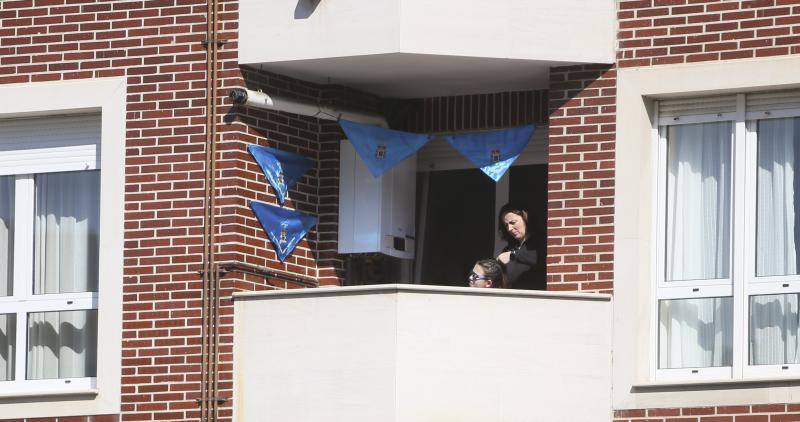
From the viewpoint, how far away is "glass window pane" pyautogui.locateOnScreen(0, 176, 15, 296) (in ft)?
78.7

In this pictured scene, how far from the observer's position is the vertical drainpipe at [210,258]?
22.8m

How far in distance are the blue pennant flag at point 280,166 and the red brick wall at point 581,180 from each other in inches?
87.3

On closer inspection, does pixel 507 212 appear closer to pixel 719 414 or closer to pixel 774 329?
pixel 774 329

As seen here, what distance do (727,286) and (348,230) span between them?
3.35 meters

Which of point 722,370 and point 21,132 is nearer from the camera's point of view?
point 722,370

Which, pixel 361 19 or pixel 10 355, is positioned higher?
pixel 361 19

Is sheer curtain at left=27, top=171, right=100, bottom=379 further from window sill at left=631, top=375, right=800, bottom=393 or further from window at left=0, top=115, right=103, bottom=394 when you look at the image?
window sill at left=631, top=375, right=800, bottom=393

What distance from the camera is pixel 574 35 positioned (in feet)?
75.2

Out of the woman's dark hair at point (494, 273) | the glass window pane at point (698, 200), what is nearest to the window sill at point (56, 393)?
the woman's dark hair at point (494, 273)

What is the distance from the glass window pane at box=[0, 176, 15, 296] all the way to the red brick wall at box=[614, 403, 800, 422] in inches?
211

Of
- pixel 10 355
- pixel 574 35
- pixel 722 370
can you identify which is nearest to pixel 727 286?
pixel 722 370

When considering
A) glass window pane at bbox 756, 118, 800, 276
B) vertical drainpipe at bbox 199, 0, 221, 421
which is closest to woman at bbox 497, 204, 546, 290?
glass window pane at bbox 756, 118, 800, 276

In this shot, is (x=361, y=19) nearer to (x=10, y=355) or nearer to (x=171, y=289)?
(x=171, y=289)

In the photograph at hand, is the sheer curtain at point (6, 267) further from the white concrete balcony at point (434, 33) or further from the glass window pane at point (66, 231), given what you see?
the white concrete balcony at point (434, 33)
